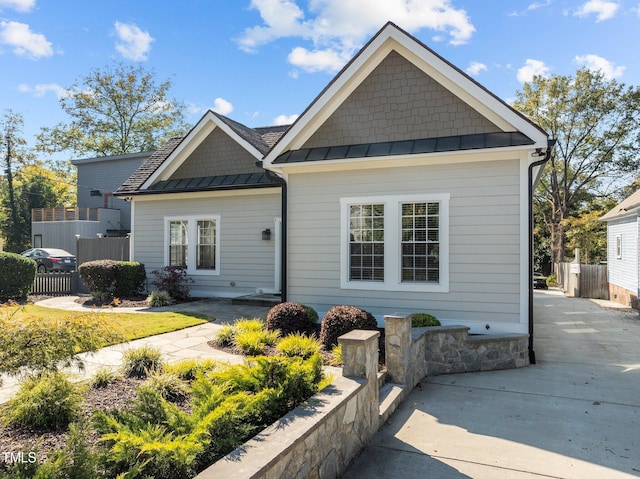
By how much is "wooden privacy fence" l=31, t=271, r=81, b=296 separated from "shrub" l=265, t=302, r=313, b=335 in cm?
1059

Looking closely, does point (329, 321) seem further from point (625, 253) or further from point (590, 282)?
point (590, 282)

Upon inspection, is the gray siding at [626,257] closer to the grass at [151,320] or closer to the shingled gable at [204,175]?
the shingled gable at [204,175]

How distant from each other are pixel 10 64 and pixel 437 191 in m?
26.6

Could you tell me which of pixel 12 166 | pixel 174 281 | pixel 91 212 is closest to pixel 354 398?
pixel 174 281

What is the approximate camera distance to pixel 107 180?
28.5 m

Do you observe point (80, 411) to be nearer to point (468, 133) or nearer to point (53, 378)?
point (53, 378)

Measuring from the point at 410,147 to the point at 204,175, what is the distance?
7653 millimetres

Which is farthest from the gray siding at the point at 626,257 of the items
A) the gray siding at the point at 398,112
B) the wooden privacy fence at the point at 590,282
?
the gray siding at the point at 398,112

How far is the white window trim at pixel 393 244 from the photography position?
7867 millimetres

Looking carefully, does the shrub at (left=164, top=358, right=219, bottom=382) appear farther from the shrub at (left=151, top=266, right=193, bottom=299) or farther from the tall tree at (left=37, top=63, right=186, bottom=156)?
the tall tree at (left=37, top=63, right=186, bottom=156)

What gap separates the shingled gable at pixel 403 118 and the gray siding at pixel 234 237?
326 cm

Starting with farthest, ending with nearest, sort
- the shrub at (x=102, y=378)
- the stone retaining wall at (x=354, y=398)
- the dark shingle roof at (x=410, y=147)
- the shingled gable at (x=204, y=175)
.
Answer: the shingled gable at (x=204, y=175), the dark shingle roof at (x=410, y=147), the shrub at (x=102, y=378), the stone retaining wall at (x=354, y=398)

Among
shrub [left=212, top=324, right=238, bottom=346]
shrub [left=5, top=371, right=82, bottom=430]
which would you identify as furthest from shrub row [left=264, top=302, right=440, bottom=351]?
shrub [left=5, top=371, right=82, bottom=430]

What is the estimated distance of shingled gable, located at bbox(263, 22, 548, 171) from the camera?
24.7 ft
